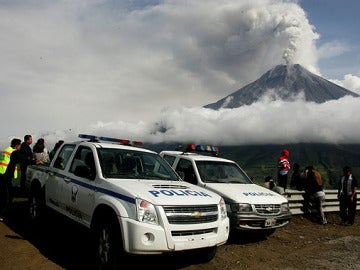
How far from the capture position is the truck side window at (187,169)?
981 centimetres

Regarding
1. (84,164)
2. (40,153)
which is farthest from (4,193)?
(84,164)

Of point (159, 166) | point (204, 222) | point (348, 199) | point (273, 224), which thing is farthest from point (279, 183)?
point (204, 222)

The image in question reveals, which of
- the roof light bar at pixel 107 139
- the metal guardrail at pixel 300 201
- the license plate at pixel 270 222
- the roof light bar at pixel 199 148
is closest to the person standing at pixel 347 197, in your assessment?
the metal guardrail at pixel 300 201

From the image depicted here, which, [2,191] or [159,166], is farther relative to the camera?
[2,191]

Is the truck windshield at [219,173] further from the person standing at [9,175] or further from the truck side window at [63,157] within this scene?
the person standing at [9,175]

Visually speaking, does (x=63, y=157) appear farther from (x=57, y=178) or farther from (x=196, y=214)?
(x=196, y=214)

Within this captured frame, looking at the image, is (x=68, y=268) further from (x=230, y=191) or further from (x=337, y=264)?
(x=337, y=264)

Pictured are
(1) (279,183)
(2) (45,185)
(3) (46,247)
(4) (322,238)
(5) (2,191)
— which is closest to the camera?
(3) (46,247)

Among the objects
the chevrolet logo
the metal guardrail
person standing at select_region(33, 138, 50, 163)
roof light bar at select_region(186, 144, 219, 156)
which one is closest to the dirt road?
the chevrolet logo

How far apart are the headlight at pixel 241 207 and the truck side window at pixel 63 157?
3792mm

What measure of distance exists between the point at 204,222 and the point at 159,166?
77.4 inches

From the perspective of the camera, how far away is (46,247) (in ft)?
23.4

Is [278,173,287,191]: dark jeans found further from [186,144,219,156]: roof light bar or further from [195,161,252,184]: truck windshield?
[195,161,252,184]: truck windshield

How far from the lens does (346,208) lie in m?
12.7
